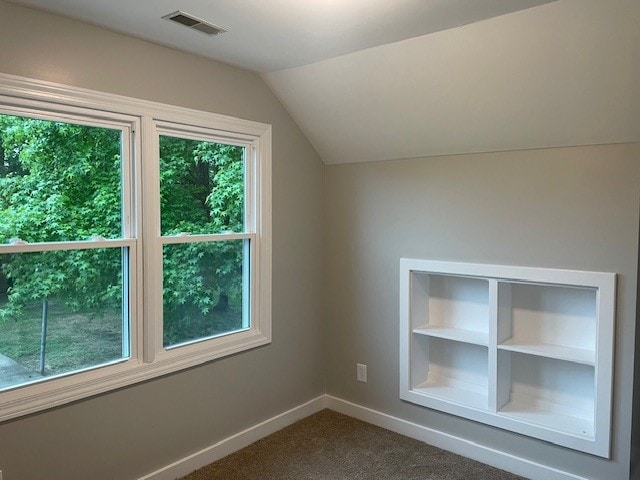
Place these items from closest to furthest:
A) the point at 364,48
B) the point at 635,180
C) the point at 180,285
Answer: the point at 635,180, the point at 364,48, the point at 180,285

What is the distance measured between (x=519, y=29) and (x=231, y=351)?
227 cm

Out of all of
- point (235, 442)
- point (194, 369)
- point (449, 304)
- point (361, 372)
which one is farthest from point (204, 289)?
point (449, 304)

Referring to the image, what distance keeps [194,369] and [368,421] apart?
1.32m

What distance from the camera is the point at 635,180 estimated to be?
233cm

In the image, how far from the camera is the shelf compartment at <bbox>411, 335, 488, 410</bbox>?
3051mm

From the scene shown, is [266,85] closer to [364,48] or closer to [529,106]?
[364,48]

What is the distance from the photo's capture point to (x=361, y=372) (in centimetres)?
346

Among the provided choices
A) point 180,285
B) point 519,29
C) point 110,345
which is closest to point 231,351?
point 180,285

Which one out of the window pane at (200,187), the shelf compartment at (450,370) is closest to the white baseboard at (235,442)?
the shelf compartment at (450,370)

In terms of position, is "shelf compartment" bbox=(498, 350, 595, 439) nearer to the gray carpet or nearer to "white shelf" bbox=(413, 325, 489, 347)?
"white shelf" bbox=(413, 325, 489, 347)

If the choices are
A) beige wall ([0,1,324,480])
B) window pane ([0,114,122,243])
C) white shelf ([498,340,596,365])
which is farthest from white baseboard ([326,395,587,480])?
window pane ([0,114,122,243])

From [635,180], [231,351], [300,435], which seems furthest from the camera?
[300,435]

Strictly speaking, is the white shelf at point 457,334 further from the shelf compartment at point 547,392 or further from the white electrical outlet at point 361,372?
the white electrical outlet at point 361,372

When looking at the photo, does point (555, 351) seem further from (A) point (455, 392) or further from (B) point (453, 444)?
(B) point (453, 444)
